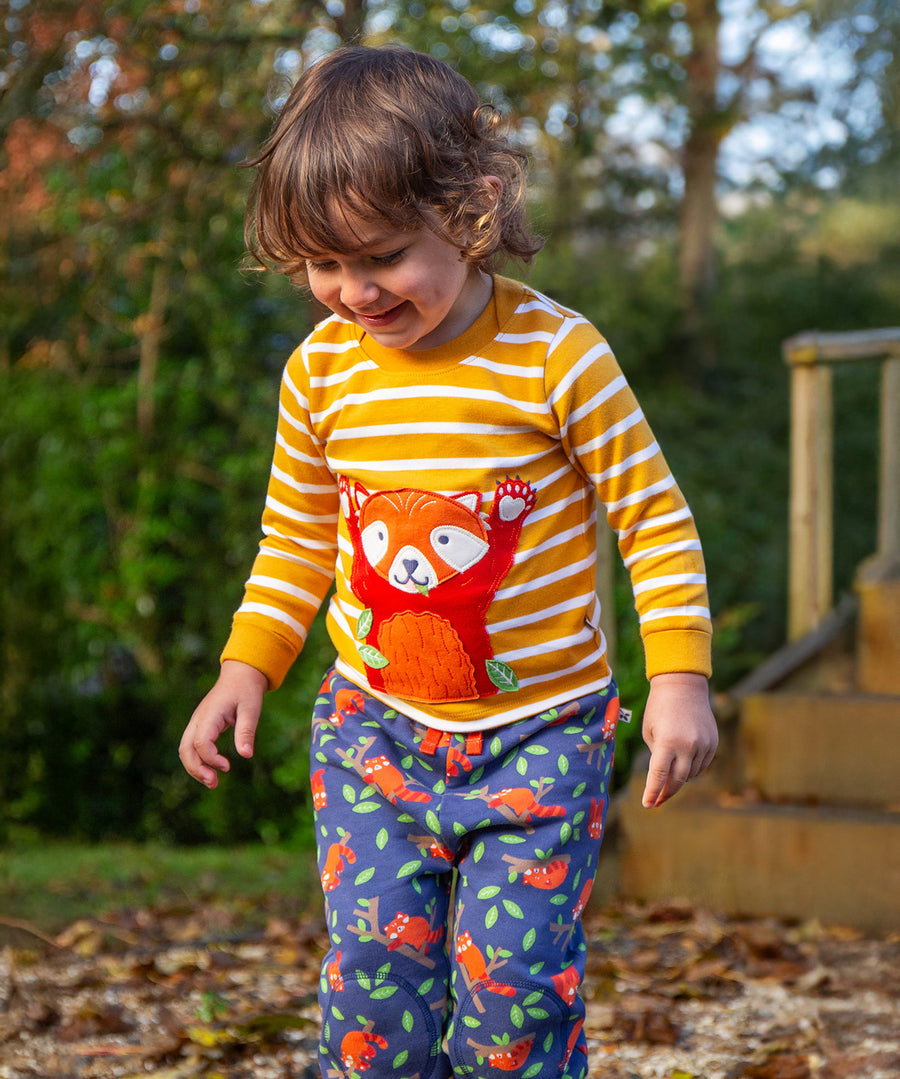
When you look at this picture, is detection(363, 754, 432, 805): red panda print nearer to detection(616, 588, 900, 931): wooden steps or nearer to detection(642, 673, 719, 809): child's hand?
detection(642, 673, 719, 809): child's hand

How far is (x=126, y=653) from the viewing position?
6395 millimetres

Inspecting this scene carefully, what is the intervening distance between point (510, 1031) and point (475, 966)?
0.32 ft

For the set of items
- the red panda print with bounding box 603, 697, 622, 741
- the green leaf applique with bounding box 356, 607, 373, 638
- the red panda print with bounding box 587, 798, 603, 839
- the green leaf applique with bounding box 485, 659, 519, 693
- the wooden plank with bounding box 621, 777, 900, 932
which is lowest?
the wooden plank with bounding box 621, 777, 900, 932

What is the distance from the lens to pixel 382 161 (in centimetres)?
159

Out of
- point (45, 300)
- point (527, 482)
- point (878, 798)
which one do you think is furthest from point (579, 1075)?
point (45, 300)

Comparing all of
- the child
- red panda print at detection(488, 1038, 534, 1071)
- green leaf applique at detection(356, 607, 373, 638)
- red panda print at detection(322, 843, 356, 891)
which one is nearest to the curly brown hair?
the child

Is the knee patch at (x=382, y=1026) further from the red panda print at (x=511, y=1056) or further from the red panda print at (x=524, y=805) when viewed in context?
the red panda print at (x=524, y=805)

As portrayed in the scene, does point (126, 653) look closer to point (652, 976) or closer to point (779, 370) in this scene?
point (652, 976)

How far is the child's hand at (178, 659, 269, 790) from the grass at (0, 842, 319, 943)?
2.08m

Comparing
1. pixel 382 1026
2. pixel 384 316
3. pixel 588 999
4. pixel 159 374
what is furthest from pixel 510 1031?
pixel 159 374

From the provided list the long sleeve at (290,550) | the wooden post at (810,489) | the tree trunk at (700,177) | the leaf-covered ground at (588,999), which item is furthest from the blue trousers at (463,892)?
the tree trunk at (700,177)

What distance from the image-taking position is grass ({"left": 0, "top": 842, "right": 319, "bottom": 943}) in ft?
13.0

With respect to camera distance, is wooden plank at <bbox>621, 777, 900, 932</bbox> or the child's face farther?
wooden plank at <bbox>621, 777, 900, 932</bbox>

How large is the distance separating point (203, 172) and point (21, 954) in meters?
3.28
